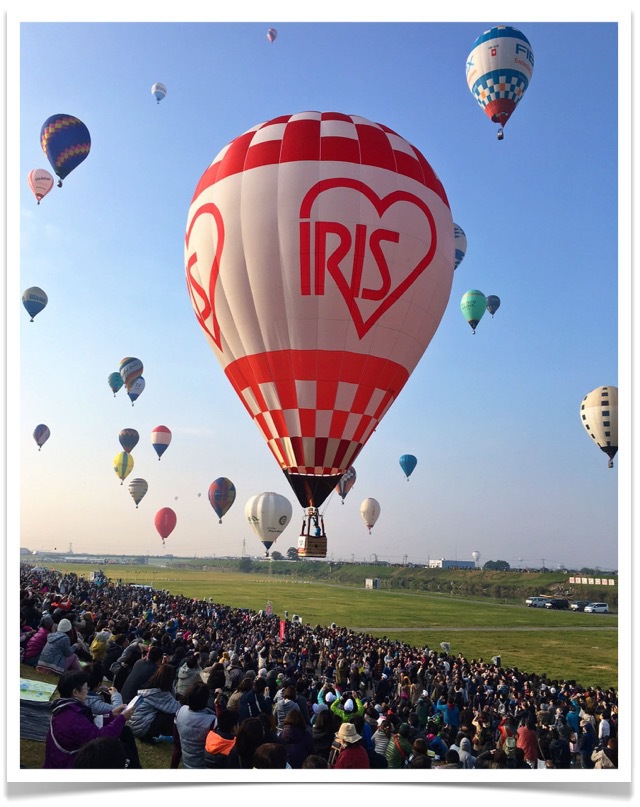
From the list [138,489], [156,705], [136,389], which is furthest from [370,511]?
[156,705]

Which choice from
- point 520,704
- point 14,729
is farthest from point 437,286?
point 14,729

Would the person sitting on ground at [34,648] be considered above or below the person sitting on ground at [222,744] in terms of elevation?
below

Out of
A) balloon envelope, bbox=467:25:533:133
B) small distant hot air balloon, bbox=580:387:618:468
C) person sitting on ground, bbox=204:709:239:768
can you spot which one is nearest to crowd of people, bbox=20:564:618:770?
person sitting on ground, bbox=204:709:239:768

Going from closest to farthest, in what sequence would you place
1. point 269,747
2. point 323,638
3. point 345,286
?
point 269,747
point 345,286
point 323,638

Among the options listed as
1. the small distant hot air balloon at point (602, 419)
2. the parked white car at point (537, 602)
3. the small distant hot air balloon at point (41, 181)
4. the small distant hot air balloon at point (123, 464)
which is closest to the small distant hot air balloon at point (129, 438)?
the small distant hot air balloon at point (123, 464)

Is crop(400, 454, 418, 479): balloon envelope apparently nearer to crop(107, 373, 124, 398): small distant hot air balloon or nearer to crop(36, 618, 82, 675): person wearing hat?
crop(107, 373, 124, 398): small distant hot air balloon

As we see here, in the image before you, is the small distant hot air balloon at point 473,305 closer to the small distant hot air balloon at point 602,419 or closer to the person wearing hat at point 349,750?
the small distant hot air balloon at point 602,419
